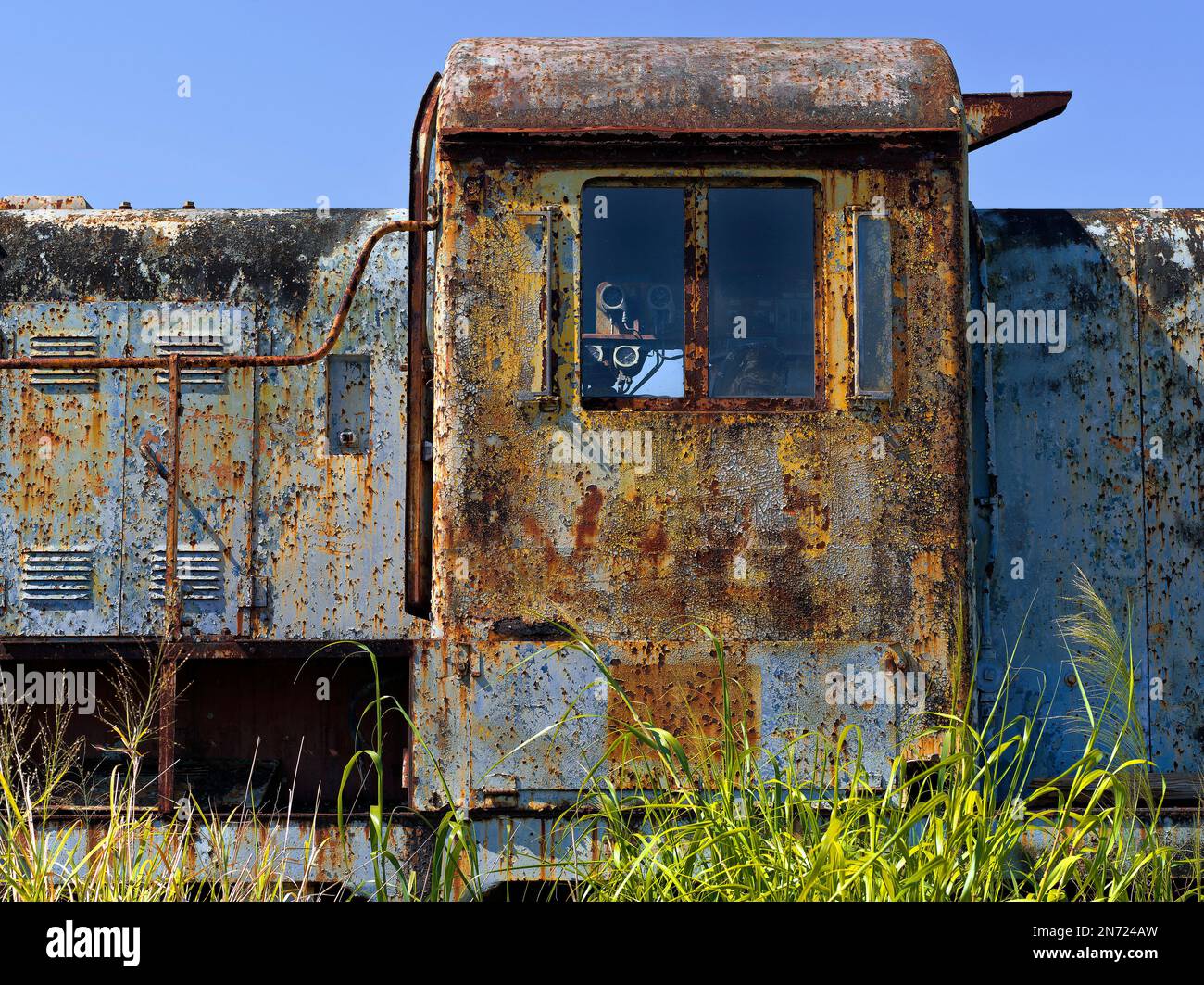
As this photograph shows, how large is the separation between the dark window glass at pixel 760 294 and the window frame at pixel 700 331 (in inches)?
0.7

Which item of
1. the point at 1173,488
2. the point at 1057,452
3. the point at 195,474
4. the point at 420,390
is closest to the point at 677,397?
the point at 420,390

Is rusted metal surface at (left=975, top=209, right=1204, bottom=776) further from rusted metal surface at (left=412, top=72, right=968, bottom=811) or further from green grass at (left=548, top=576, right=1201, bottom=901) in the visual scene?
green grass at (left=548, top=576, right=1201, bottom=901)

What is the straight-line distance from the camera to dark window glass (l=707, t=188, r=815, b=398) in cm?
373

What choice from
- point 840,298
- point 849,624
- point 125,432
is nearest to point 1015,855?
point 849,624

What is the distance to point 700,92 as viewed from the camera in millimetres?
3795

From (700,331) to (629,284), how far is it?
283mm

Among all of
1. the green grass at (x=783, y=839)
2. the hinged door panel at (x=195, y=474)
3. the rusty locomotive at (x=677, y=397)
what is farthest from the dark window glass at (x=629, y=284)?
the hinged door panel at (x=195, y=474)

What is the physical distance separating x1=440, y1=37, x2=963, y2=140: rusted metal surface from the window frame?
171mm

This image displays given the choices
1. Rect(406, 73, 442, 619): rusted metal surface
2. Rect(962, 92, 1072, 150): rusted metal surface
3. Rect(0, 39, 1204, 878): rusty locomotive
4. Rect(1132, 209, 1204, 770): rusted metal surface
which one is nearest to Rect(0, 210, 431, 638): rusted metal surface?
Rect(0, 39, 1204, 878): rusty locomotive

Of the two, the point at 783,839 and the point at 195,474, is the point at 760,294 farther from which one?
the point at 195,474

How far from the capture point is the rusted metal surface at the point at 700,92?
3748 millimetres

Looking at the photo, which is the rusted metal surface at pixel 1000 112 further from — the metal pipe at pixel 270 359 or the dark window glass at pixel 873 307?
the metal pipe at pixel 270 359

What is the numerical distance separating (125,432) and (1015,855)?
13.0 feet
